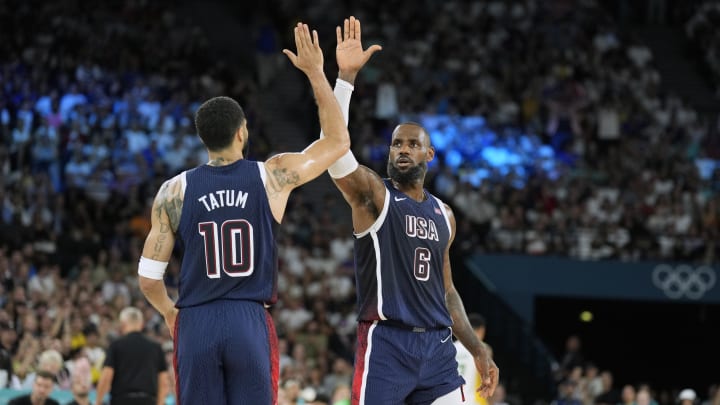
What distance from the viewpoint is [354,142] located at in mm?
24969

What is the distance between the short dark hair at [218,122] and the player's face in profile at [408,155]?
1791 millimetres

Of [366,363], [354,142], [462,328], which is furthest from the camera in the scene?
[354,142]

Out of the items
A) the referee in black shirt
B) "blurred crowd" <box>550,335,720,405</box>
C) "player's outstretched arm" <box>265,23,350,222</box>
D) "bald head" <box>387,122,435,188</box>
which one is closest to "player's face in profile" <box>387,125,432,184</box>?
"bald head" <box>387,122,435,188</box>

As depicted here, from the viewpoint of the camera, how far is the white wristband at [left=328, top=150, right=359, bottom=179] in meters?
7.66

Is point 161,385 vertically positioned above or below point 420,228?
below

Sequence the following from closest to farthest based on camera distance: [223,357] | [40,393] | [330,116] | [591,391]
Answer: [223,357]
[330,116]
[40,393]
[591,391]

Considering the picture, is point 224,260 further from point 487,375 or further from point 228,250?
point 487,375

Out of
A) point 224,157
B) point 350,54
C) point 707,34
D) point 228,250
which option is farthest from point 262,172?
point 707,34

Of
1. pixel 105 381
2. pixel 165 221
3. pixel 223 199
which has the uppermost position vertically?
pixel 223 199

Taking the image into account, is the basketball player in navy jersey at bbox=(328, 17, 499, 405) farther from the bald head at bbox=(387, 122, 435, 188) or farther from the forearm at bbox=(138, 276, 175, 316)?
the forearm at bbox=(138, 276, 175, 316)

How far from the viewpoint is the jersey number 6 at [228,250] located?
256 inches

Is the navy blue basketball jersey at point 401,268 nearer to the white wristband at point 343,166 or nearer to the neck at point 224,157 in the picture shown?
the white wristband at point 343,166

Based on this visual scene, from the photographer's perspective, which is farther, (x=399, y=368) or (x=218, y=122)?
(x=399, y=368)

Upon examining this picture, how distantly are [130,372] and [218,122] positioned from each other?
19.2 ft
